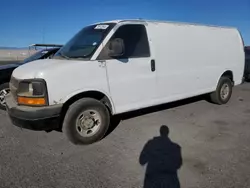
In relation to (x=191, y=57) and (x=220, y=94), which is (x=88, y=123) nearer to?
(x=191, y=57)

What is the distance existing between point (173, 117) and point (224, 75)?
227cm

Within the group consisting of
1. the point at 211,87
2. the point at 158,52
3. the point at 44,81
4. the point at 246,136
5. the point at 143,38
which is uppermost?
the point at 143,38

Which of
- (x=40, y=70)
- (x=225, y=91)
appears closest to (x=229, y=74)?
(x=225, y=91)

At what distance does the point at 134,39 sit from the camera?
4609 mm

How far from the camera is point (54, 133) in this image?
4719mm

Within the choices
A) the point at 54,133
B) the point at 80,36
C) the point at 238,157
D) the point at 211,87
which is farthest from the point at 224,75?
the point at 54,133

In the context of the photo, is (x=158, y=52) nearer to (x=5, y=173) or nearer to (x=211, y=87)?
(x=211, y=87)

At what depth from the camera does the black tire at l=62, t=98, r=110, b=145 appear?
388cm

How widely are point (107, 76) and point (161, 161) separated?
1.71 m

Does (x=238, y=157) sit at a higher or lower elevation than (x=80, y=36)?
lower

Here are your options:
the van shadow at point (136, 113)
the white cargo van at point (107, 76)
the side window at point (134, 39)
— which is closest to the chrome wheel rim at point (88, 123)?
the white cargo van at point (107, 76)

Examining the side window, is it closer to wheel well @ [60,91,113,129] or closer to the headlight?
→ wheel well @ [60,91,113,129]

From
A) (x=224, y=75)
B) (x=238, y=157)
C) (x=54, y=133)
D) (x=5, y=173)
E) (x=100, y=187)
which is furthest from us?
(x=224, y=75)

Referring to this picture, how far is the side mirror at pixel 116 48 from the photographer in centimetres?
404
